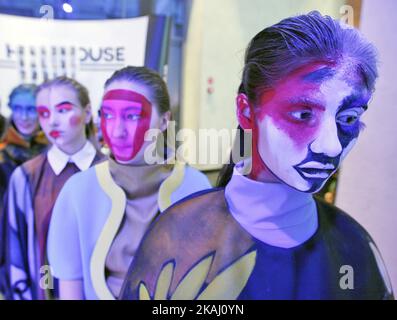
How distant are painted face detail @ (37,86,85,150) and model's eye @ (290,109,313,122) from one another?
28.4 inches

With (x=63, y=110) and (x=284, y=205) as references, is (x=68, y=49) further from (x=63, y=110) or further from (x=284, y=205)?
(x=284, y=205)

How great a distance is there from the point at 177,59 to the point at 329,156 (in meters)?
0.62

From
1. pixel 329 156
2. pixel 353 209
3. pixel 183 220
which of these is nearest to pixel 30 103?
pixel 183 220

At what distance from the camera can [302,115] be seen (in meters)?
1.13

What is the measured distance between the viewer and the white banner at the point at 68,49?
117 cm

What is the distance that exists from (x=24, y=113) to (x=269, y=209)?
0.92 meters

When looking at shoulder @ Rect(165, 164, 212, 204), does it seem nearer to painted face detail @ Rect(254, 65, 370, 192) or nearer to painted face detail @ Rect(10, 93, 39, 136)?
painted face detail @ Rect(254, 65, 370, 192)

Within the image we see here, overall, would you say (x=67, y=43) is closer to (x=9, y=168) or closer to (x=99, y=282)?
(x=9, y=168)

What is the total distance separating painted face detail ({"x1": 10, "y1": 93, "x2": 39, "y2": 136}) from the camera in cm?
121

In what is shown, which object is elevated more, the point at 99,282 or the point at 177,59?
the point at 177,59

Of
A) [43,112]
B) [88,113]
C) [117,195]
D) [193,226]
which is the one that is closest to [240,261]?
[193,226]

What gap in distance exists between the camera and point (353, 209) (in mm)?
1283

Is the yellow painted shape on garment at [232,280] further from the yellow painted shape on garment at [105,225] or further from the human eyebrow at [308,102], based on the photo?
the human eyebrow at [308,102]

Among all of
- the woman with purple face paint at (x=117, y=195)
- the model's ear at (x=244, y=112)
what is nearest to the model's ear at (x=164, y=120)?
the woman with purple face paint at (x=117, y=195)
